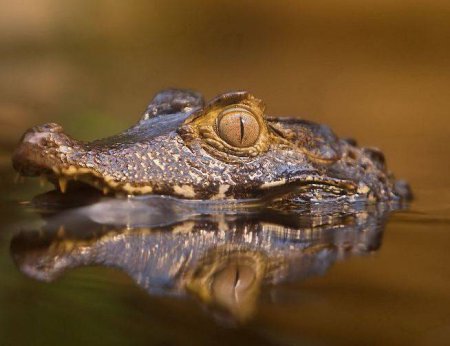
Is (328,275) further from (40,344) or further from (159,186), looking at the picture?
(159,186)

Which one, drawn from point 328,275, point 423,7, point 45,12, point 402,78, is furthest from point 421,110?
point 328,275

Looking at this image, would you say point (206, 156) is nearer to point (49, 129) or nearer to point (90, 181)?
point (90, 181)

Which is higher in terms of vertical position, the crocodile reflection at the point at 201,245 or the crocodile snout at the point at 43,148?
the crocodile snout at the point at 43,148

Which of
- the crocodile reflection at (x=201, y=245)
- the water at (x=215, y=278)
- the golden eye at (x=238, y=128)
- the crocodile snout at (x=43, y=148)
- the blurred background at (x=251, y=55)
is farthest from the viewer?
the blurred background at (x=251, y=55)

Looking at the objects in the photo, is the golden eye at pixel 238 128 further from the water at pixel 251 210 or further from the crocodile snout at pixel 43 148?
the crocodile snout at pixel 43 148

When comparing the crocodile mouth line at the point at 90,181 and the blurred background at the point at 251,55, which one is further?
the blurred background at the point at 251,55

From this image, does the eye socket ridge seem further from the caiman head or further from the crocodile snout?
the crocodile snout

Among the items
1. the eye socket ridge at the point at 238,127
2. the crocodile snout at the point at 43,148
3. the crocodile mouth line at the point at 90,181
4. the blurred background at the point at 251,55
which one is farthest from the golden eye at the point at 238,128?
the blurred background at the point at 251,55

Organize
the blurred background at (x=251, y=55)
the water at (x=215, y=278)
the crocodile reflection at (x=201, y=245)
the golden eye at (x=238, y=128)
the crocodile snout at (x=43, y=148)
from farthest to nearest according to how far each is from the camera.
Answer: the blurred background at (x=251, y=55), the golden eye at (x=238, y=128), the crocodile snout at (x=43, y=148), the crocodile reflection at (x=201, y=245), the water at (x=215, y=278)
